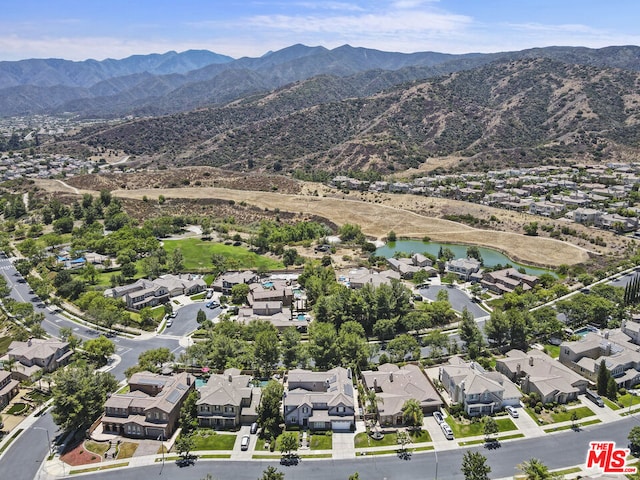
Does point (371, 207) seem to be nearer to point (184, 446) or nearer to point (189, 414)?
point (189, 414)

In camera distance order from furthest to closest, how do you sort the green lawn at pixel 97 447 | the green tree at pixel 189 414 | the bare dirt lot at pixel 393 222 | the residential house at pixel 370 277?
the bare dirt lot at pixel 393 222, the residential house at pixel 370 277, the green tree at pixel 189 414, the green lawn at pixel 97 447

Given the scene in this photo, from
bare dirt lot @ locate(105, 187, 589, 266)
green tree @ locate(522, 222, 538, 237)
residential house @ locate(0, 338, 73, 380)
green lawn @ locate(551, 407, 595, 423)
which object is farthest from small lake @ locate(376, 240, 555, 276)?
residential house @ locate(0, 338, 73, 380)

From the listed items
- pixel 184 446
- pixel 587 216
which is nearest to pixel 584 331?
pixel 184 446

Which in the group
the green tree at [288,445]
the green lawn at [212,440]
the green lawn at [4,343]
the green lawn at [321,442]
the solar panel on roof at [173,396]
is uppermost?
the solar panel on roof at [173,396]

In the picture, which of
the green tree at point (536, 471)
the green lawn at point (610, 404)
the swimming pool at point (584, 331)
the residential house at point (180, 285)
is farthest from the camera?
the residential house at point (180, 285)

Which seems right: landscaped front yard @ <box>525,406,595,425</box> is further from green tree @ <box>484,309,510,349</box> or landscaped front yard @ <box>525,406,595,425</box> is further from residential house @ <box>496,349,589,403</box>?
green tree @ <box>484,309,510,349</box>

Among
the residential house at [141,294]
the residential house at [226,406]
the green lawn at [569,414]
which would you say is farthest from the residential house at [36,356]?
the green lawn at [569,414]

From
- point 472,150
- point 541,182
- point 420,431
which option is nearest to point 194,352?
point 420,431

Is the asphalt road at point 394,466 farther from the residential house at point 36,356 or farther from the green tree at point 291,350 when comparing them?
the residential house at point 36,356
